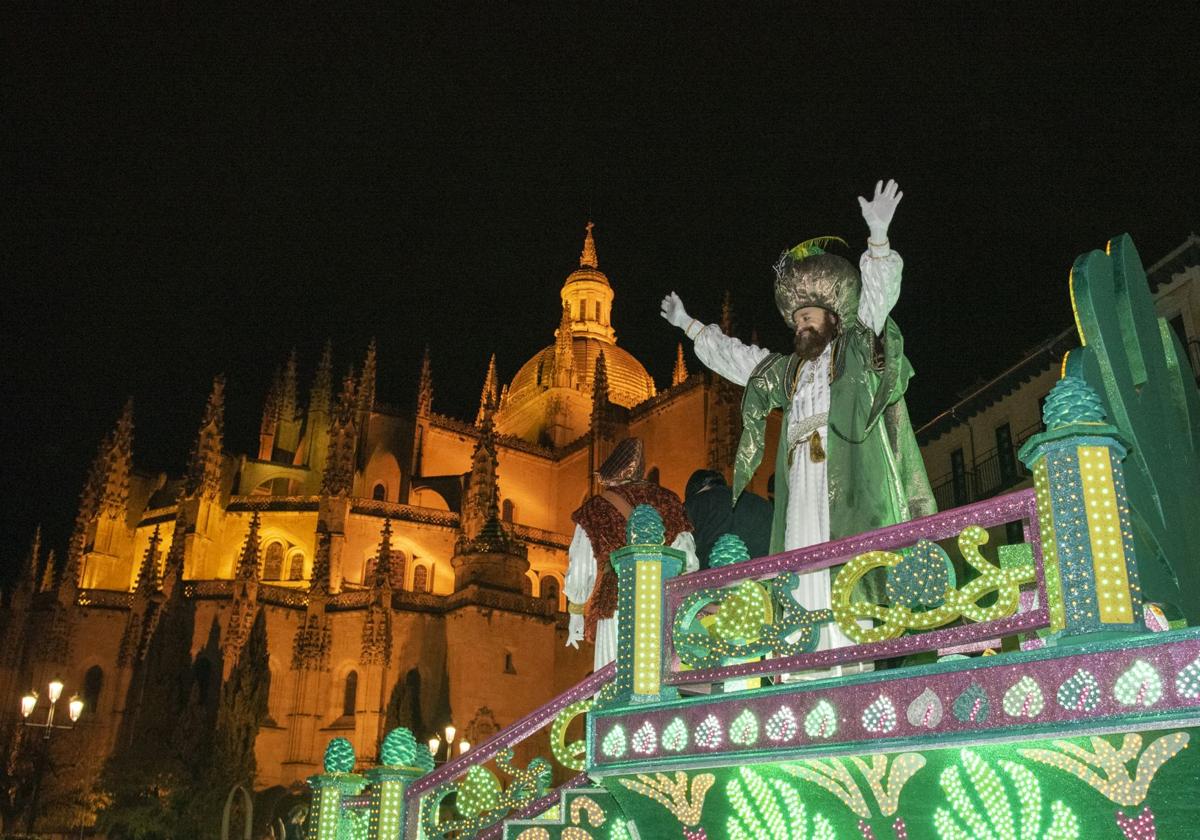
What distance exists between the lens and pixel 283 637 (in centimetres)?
3734

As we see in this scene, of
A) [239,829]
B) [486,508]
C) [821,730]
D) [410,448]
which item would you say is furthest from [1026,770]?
[410,448]

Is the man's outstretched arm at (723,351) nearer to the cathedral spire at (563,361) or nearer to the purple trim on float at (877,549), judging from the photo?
the purple trim on float at (877,549)

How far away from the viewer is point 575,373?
5453 centimetres

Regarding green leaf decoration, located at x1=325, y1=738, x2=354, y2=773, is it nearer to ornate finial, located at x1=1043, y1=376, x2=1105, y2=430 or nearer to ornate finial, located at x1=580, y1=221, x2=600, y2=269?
ornate finial, located at x1=1043, y1=376, x2=1105, y2=430

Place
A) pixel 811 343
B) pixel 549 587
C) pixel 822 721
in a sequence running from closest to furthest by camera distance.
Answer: pixel 822 721
pixel 811 343
pixel 549 587

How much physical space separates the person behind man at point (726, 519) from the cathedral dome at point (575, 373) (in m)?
43.0

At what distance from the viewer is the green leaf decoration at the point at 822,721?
4.26 m

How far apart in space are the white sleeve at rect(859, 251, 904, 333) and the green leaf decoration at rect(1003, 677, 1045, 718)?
10.1 ft

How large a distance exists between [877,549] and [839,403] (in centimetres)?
179

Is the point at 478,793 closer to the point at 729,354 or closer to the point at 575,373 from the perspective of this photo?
the point at 729,354

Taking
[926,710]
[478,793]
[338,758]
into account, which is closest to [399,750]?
[338,758]

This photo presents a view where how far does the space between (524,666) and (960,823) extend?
32.9 m

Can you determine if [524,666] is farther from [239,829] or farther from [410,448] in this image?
[410,448]

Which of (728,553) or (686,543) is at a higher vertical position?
(686,543)
